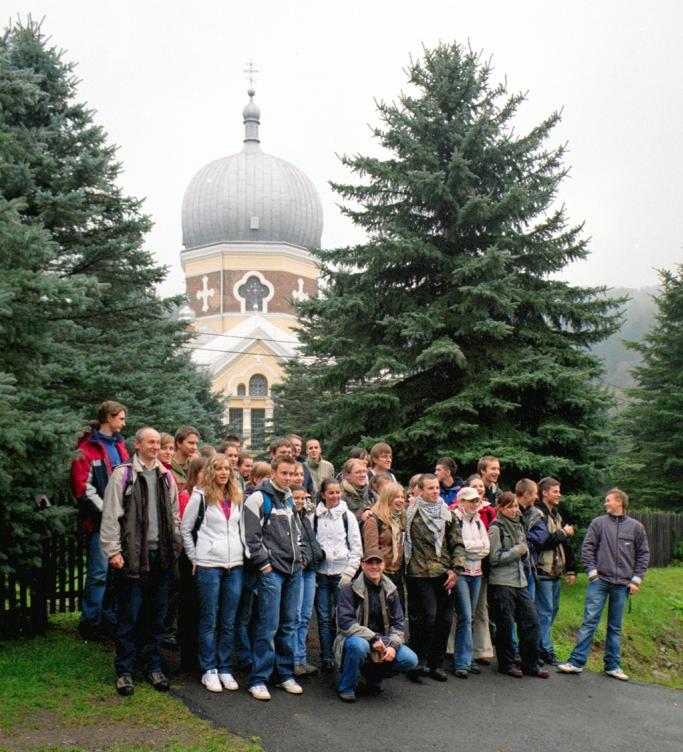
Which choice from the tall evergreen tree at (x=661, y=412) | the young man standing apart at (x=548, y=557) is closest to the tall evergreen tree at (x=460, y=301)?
the young man standing apart at (x=548, y=557)

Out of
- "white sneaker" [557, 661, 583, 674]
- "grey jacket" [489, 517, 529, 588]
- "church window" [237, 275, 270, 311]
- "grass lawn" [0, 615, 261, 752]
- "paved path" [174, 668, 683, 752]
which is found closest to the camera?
"grass lawn" [0, 615, 261, 752]

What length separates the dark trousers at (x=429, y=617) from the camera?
730cm

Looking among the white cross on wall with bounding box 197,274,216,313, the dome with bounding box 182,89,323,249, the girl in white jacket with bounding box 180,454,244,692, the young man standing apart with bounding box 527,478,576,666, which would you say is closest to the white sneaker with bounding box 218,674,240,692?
the girl in white jacket with bounding box 180,454,244,692

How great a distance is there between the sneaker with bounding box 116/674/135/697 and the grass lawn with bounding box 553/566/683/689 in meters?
5.69

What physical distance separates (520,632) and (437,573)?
126cm

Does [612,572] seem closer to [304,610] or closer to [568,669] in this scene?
[568,669]

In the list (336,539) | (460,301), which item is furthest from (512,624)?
(460,301)

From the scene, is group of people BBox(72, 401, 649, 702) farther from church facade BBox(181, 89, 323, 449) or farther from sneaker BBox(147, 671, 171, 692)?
church facade BBox(181, 89, 323, 449)

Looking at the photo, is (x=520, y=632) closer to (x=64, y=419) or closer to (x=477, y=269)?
(x=64, y=419)

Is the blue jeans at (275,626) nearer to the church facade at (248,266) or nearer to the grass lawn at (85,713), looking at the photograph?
the grass lawn at (85,713)

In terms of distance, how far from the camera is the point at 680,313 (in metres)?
24.5

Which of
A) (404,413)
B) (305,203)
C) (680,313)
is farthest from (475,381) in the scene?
(305,203)

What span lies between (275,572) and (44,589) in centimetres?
282

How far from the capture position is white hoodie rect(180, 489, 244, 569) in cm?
648
